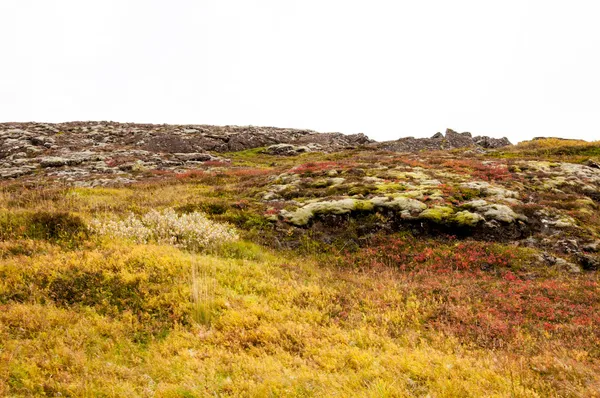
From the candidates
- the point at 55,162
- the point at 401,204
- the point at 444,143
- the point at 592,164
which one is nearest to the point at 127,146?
the point at 55,162

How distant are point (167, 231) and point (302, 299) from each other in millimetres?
6667

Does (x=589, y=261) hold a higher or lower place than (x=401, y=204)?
lower

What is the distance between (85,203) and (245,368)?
1492 centimetres

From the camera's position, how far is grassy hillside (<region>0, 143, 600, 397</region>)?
6.23m

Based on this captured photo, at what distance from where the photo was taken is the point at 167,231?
13617mm

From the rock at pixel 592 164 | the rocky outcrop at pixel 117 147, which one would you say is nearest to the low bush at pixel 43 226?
the rocky outcrop at pixel 117 147

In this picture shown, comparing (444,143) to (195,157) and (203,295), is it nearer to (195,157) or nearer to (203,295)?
(195,157)

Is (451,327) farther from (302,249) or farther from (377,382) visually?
(302,249)

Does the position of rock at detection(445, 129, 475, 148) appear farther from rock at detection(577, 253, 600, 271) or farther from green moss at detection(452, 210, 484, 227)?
rock at detection(577, 253, 600, 271)

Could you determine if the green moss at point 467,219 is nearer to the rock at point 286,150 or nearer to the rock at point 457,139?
the rock at point 286,150

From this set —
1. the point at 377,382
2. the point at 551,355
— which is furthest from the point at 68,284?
the point at 551,355

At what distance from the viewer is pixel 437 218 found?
16.8 m

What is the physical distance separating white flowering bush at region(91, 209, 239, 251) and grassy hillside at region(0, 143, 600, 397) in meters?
0.08

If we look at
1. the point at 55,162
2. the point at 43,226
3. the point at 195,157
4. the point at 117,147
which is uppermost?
the point at 117,147
